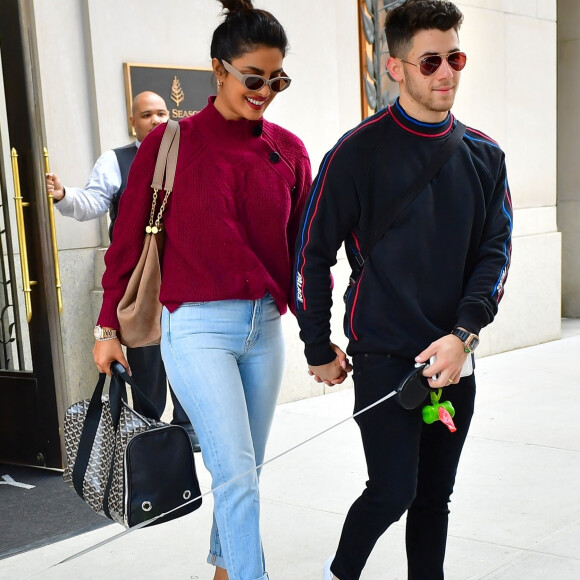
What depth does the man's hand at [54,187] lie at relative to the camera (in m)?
5.00

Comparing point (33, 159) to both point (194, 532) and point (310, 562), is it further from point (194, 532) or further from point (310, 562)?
point (310, 562)

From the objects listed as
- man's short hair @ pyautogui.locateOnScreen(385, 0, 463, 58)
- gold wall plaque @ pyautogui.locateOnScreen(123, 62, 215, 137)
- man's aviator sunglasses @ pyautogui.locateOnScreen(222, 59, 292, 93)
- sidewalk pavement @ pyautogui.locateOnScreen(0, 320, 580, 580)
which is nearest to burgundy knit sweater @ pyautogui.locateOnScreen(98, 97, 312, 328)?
man's aviator sunglasses @ pyautogui.locateOnScreen(222, 59, 292, 93)

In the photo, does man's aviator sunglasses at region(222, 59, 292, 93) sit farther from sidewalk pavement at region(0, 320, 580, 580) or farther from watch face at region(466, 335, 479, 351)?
sidewalk pavement at region(0, 320, 580, 580)

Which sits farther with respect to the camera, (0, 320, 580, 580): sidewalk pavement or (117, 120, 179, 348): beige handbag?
(0, 320, 580, 580): sidewalk pavement

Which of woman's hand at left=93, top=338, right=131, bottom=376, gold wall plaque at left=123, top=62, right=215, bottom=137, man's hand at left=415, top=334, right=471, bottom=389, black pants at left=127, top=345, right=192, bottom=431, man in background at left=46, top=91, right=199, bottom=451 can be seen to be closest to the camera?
man's hand at left=415, top=334, right=471, bottom=389

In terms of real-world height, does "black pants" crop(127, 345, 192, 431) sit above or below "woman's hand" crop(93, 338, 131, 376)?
below

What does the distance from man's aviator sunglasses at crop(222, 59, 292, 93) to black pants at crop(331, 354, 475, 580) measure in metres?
0.87

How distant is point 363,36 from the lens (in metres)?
7.21

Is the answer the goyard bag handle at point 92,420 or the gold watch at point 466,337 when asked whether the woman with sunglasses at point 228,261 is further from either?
the gold watch at point 466,337

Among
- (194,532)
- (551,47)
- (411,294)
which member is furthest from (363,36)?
(411,294)

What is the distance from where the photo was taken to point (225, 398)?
9.16 feet

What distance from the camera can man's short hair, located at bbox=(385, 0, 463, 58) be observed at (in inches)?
104

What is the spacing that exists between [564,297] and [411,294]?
8.63 metres

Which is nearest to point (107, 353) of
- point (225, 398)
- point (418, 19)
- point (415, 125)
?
point (225, 398)
